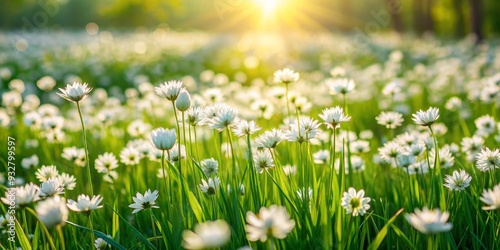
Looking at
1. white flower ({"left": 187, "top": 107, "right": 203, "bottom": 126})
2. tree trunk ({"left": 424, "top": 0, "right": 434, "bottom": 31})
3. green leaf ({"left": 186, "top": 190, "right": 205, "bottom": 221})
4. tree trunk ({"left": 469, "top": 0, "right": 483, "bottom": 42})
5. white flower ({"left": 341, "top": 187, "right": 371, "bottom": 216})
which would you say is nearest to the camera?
white flower ({"left": 341, "top": 187, "right": 371, "bottom": 216})

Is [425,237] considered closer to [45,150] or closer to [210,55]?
[45,150]

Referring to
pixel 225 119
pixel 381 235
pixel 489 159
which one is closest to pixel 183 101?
pixel 225 119

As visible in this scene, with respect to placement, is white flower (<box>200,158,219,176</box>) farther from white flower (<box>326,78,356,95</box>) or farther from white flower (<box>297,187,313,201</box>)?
white flower (<box>326,78,356,95</box>)

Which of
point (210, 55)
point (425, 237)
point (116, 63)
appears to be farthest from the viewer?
point (210, 55)

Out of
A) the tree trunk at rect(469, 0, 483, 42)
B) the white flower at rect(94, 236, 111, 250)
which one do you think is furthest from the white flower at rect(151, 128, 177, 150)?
the tree trunk at rect(469, 0, 483, 42)

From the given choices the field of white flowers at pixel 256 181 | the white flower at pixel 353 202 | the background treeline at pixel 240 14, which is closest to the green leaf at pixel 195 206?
the field of white flowers at pixel 256 181

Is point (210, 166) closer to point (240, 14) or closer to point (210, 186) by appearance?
point (210, 186)

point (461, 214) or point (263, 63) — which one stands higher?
point (263, 63)

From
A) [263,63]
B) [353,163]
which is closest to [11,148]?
[353,163]

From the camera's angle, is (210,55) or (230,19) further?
(230,19)

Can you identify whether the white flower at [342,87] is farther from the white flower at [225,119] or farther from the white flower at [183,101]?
the white flower at [183,101]
